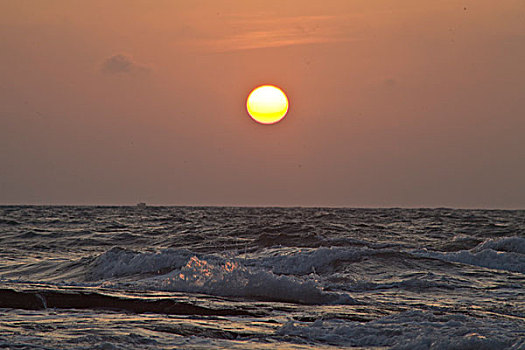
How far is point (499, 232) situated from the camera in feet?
99.7

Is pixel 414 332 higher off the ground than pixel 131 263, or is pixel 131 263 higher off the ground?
pixel 131 263

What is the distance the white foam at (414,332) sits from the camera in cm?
779

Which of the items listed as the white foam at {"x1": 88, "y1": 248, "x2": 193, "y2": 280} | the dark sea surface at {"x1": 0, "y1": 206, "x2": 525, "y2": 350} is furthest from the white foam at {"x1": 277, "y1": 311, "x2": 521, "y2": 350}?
the white foam at {"x1": 88, "y1": 248, "x2": 193, "y2": 280}

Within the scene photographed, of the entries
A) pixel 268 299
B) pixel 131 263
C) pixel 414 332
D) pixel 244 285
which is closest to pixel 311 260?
pixel 131 263

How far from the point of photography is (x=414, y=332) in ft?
27.5

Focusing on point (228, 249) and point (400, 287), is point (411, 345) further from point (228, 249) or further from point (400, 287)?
point (228, 249)

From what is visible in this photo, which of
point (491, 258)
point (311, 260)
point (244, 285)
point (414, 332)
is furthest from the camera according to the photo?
point (491, 258)

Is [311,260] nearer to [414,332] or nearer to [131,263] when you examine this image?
[131,263]

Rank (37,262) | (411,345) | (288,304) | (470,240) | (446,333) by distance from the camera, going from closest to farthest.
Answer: (411,345), (446,333), (288,304), (37,262), (470,240)

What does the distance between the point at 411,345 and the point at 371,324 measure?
1.25m

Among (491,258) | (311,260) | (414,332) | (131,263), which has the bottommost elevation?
(414,332)

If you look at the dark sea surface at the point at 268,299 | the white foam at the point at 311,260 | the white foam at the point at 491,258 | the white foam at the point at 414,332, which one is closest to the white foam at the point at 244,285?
the dark sea surface at the point at 268,299

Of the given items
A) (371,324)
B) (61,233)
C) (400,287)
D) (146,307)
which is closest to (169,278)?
(146,307)

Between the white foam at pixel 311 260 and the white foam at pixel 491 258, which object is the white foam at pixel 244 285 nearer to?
the white foam at pixel 311 260
